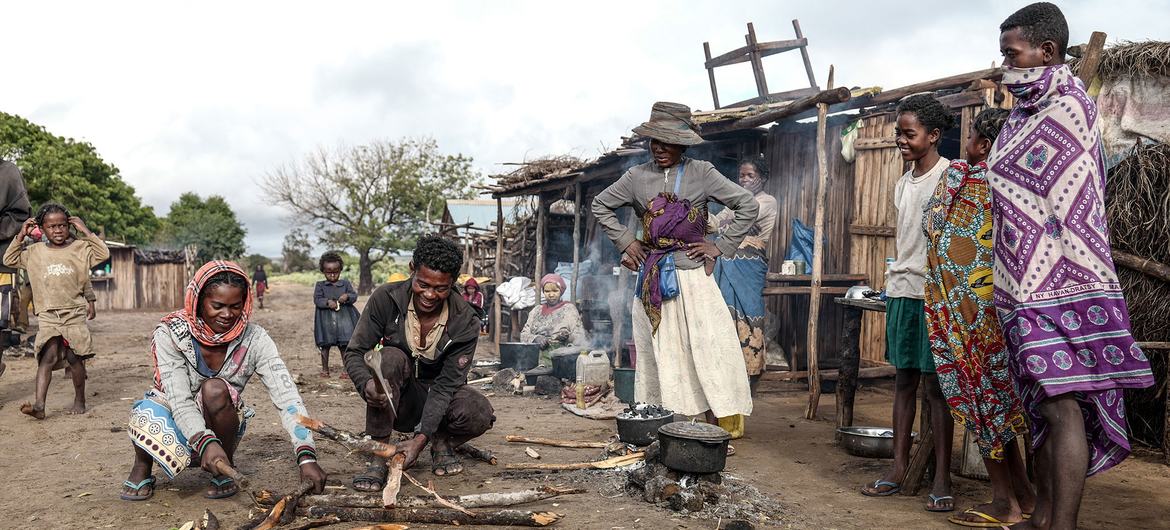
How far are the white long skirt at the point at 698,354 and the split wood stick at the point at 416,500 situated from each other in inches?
51.7

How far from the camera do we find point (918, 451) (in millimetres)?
3695

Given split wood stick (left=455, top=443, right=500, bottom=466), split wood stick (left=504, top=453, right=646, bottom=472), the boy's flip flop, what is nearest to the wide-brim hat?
split wood stick (left=504, top=453, right=646, bottom=472)

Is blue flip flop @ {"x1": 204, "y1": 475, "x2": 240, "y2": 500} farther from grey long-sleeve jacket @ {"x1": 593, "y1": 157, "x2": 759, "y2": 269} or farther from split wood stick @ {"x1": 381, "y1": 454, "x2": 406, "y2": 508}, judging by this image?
grey long-sleeve jacket @ {"x1": 593, "y1": 157, "x2": 759, "y2": 269}

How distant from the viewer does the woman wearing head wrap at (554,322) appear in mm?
8016

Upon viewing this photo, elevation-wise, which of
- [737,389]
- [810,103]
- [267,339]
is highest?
[810,103]

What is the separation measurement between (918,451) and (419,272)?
2656mm

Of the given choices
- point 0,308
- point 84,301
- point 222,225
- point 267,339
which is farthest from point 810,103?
point 222,225

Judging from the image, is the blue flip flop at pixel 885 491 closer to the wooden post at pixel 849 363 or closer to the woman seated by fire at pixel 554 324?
the wooden post at pixel 849 363

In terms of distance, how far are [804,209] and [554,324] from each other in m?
2.97

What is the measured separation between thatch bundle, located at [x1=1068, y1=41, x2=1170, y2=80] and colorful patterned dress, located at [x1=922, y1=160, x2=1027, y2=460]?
277cm

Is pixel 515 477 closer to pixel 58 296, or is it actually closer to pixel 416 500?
pixel 416 500

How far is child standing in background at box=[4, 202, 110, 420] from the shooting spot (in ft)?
18.7

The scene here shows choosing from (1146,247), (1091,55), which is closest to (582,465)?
(1146,247)

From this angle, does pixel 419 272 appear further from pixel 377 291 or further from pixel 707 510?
pixel 707 510
